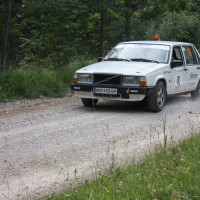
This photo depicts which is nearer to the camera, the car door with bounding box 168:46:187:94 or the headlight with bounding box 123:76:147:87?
the headlight with bounding box 123:76:147:87

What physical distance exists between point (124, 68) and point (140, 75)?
1.96ft

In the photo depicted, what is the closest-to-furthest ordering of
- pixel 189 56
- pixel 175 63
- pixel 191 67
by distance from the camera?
1. pixel 175 63
2. pixel 191 67
3. pixel 189 56

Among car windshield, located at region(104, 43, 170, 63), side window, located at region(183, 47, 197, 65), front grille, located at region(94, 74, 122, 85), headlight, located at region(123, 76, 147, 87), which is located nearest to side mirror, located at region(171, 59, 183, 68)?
car windshield, located at region(104, 43, 170, 63)

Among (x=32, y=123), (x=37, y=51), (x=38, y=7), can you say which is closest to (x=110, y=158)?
(x=32, y=123)

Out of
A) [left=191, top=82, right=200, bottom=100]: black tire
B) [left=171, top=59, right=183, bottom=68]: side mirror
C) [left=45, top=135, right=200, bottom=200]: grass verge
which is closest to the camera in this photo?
[left=45, top=135, right=200, bottom=200]: grass verge

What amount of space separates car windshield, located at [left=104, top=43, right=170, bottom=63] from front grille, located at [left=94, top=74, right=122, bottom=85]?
1.27 m

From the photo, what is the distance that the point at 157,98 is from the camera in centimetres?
1116

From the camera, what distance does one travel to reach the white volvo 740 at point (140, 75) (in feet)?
35.5

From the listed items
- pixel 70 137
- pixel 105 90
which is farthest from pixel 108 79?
pixel 70 137

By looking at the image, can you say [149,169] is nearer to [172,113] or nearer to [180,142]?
[180,142]

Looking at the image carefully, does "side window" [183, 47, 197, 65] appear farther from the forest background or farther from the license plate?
the forest background

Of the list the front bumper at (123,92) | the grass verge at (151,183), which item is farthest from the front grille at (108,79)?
the grass verge at (151,183)

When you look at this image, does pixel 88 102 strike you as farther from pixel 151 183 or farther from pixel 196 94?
pixel 151 183

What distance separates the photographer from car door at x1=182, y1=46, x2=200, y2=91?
13.0 metres
